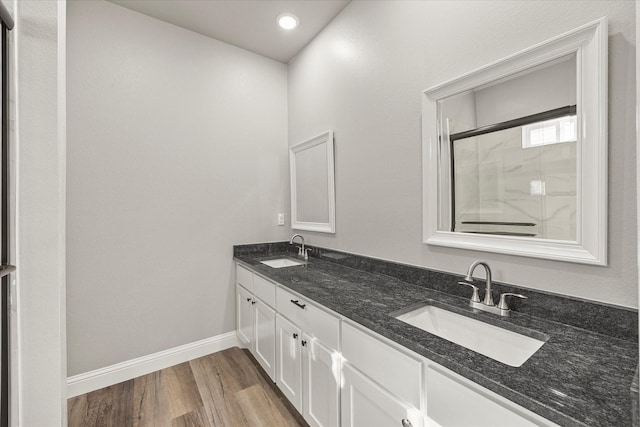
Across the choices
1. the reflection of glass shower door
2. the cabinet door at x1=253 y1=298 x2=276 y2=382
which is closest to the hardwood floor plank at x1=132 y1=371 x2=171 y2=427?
the cabinet door at x1=253 y1=298 x2=276 y2=382

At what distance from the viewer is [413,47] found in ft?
5.38

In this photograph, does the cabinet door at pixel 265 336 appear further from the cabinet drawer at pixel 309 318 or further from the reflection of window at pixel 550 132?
the reflection of window at pixel 550 132

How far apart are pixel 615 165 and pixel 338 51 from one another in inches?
73.5

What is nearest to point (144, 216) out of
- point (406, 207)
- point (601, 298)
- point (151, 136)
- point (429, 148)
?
point (151, 136)

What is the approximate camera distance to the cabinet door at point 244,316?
2300mm

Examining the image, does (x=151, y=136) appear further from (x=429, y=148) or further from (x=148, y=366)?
(x=429, y=148)

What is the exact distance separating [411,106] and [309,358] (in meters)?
1.51

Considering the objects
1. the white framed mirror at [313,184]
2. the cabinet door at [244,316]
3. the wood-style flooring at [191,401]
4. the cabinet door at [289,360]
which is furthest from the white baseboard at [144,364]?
the white framed mirror at [313,184]

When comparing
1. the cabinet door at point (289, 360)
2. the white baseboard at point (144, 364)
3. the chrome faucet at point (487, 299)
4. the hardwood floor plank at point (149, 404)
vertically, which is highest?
the chrome faucet at point (487, 299)

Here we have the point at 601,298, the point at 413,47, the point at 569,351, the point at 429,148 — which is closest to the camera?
the point at 569,351

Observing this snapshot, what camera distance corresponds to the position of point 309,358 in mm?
1532

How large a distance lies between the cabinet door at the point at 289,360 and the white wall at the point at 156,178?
969mm

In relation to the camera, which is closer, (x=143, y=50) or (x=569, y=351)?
(x=569, y=351)

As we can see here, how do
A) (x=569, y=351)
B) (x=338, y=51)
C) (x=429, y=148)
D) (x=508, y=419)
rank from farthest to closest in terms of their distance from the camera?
(x=338, y=51) < (x=429, y=148) < (x=569, y=351) < (x=508, y=419)
